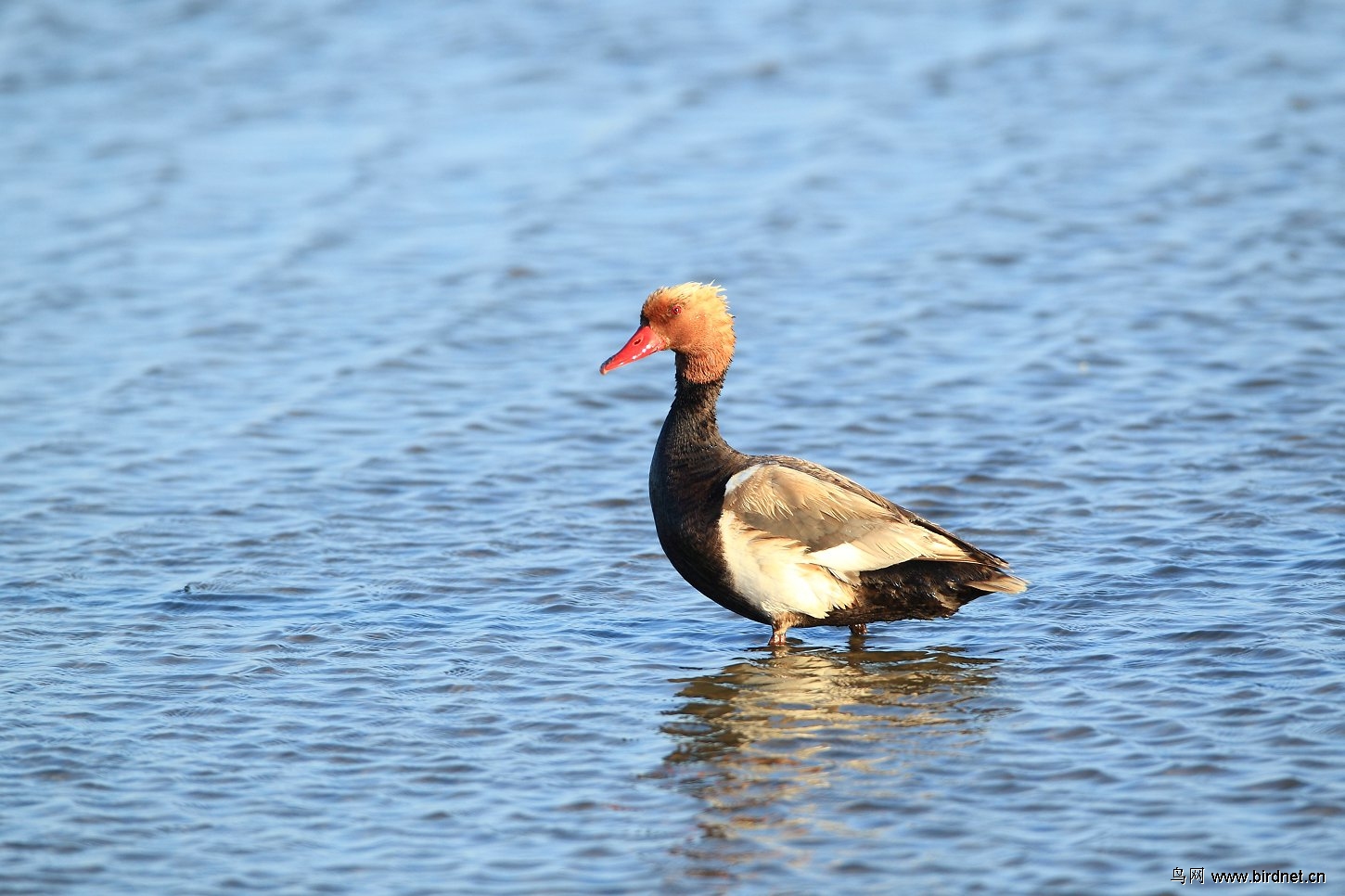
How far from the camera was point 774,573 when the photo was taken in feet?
23.1

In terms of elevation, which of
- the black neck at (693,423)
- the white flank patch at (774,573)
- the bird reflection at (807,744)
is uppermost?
the black neck at (693,423)

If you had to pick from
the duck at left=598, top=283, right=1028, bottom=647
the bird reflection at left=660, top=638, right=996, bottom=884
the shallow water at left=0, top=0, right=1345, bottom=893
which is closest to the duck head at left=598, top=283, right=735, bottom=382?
the duck at left=598, top=283, right=1028, bottom=647

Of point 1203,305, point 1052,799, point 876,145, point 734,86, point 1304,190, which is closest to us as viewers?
point 1052,799

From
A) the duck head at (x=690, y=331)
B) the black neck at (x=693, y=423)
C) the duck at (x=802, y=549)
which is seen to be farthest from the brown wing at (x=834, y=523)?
the duck head at (x=690, y=331)

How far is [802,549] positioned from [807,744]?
105cm

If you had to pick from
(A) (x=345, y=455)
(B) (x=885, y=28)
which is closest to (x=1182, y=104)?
(B) (x=885, y=28)

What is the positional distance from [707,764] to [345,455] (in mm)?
4115

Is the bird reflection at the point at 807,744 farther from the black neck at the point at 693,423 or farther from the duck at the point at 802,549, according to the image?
the black neck at the point at 693,423

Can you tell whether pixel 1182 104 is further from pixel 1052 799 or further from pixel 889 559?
pixel 1052 799

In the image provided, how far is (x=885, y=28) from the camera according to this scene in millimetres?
17812

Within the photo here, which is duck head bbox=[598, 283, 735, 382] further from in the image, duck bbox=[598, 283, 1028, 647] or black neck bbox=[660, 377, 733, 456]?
duck bbox=[598, 283, 1028, 647]

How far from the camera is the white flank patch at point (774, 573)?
703 cm

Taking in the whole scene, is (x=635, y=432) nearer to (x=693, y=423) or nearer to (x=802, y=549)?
(x=693, y=423)

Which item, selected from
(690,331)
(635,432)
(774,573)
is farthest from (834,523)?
(635,432)
